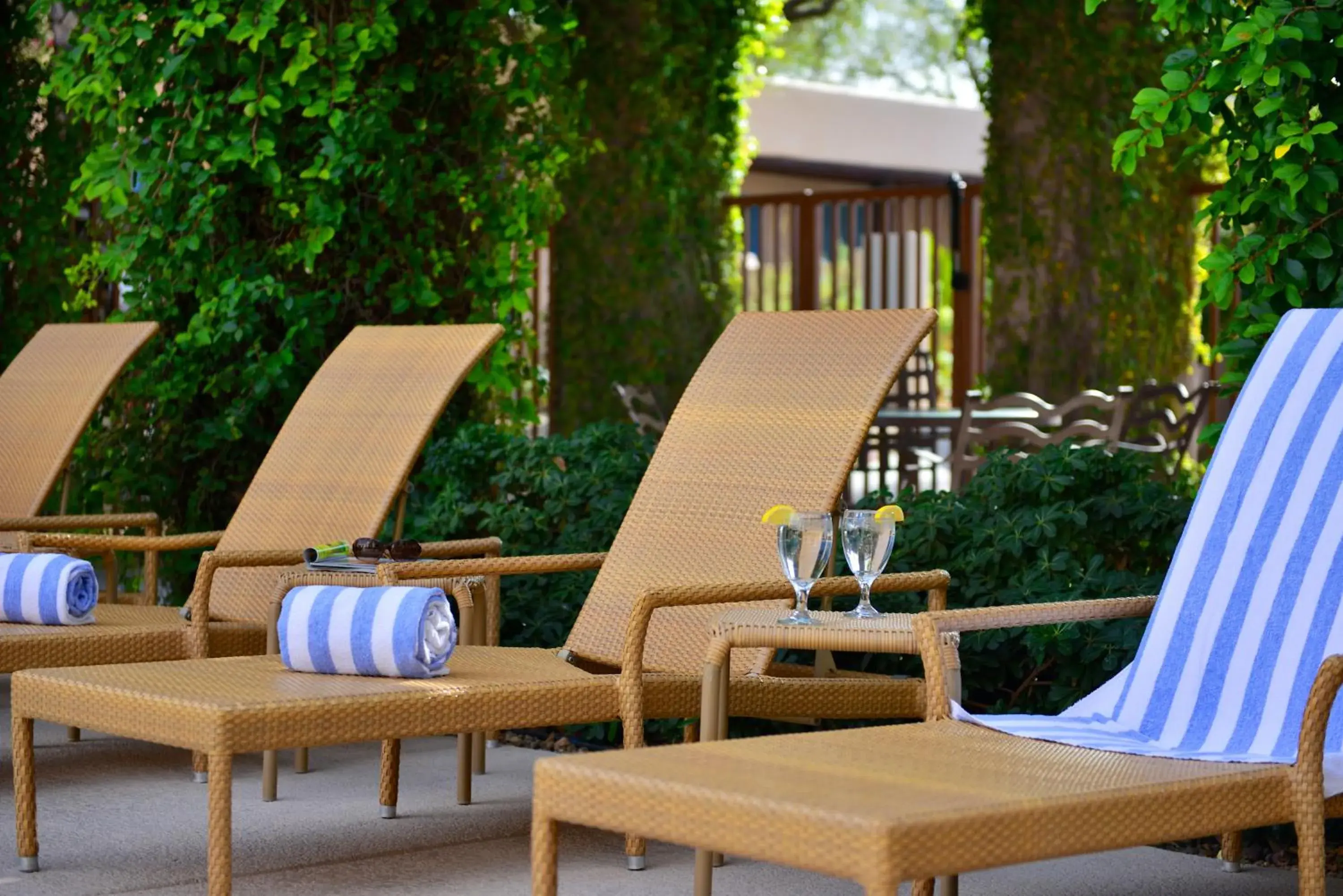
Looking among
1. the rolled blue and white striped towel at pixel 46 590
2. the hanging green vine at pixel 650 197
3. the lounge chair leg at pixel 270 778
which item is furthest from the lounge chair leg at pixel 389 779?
the hanging green vine at pixel 650 197

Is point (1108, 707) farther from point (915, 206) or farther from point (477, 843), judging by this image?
point (915, 206)

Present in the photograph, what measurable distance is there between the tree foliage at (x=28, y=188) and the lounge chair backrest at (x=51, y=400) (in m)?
2.04

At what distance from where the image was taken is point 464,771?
3.96m

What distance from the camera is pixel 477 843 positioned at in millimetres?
3643

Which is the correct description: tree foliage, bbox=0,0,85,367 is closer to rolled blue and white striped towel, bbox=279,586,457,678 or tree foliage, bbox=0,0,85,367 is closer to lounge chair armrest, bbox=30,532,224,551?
lounge chair armrest, bbox=30,532,224,551

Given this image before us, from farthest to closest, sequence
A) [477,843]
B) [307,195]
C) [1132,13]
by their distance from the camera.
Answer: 1. [1132,13]
2. [307,195]
3. [477,843]

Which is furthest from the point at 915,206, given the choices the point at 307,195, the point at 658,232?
the point at 307,195

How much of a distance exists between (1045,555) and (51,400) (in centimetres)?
282

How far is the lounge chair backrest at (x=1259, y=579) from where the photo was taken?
2918 millimetres

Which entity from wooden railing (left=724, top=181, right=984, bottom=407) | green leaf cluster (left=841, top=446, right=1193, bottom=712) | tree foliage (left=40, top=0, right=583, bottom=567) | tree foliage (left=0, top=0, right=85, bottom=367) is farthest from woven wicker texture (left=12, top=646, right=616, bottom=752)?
wooden railing (left=724, top=181, right=984, bottom=407)

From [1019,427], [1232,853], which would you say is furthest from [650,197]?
[1232,853]

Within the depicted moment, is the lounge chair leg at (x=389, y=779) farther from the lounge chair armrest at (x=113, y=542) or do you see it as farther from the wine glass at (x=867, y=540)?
the wine glass at (x=867, y=540)

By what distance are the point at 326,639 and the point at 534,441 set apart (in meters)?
2.05

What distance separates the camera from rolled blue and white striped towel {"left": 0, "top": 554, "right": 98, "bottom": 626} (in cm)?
390
